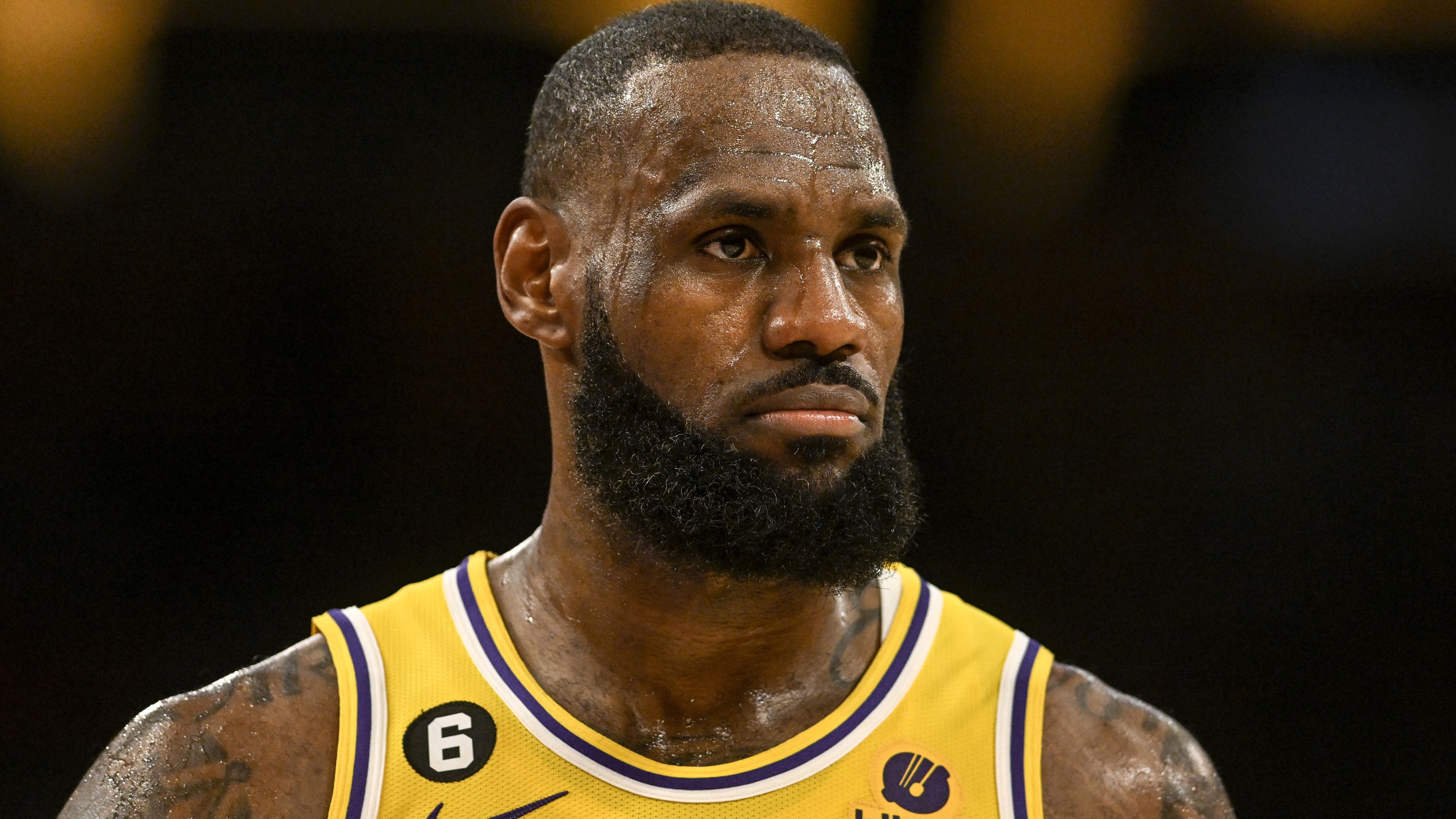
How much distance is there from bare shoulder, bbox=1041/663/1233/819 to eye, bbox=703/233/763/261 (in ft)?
2.81

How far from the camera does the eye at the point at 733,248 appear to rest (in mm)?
2061

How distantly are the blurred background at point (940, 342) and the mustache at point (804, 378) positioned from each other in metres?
1.97

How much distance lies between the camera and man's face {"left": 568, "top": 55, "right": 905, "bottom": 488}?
6.59 ft

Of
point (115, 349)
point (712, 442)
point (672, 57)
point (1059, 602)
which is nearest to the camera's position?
point (712, 442)

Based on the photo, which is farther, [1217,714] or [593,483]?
[1217,714]

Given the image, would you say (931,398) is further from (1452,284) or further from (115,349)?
(115,349)

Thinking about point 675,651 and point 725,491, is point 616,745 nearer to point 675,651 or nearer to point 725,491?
point 675,651

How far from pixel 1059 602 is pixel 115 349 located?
8.73ft

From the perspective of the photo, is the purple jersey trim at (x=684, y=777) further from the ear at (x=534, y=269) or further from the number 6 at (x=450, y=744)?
the ear at (x=534, y=269)

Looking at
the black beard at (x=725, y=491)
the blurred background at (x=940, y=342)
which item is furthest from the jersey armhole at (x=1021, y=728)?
the blurred background at (x=940, y=342)

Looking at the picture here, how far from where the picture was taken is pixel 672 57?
2.18m

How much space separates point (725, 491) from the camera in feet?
6.64

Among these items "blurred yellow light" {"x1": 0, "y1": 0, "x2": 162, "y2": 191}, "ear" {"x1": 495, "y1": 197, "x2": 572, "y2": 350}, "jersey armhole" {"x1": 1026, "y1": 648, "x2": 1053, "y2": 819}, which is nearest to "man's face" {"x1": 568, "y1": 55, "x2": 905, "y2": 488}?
"ear" {"x1": 495, "y1": 197, "x2": 572, "y2": 350}

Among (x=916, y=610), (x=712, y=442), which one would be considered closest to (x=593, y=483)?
(x=712, y=442)
